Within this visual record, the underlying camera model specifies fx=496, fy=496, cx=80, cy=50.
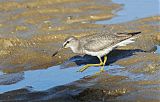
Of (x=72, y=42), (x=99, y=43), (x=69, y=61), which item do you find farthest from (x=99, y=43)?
(x=69, y=61)

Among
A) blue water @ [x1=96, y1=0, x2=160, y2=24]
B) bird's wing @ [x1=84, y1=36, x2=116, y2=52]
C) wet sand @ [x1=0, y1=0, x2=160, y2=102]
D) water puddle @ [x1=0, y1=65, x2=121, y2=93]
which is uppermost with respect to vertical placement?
bird's wing @ [x1=84, y1=36, x2=116, y2=52]

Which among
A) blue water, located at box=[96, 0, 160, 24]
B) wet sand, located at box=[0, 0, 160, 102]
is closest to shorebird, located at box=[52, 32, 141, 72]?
wet sand, located at box=[0, 0, 160, 102]

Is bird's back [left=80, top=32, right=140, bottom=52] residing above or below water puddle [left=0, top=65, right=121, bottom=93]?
above

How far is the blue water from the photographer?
18.1 metres

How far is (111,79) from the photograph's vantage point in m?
11.6

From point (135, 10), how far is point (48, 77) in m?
7.69

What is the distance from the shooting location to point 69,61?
13883mm

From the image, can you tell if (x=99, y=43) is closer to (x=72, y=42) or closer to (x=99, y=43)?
(x=99, y=43)

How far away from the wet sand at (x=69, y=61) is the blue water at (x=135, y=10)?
1.59 ft

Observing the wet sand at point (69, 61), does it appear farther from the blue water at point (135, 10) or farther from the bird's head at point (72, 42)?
the bird's head at point (72, 42)

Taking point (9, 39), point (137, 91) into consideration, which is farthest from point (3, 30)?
point (137, 91)

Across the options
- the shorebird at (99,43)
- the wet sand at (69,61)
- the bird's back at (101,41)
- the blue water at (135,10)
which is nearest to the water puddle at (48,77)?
the wet sand at (69,61)

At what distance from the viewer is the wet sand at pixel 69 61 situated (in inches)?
427

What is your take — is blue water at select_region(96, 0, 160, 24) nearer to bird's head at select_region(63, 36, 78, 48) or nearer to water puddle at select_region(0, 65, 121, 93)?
bird's head at select_region(63, 36, 78, 48)
